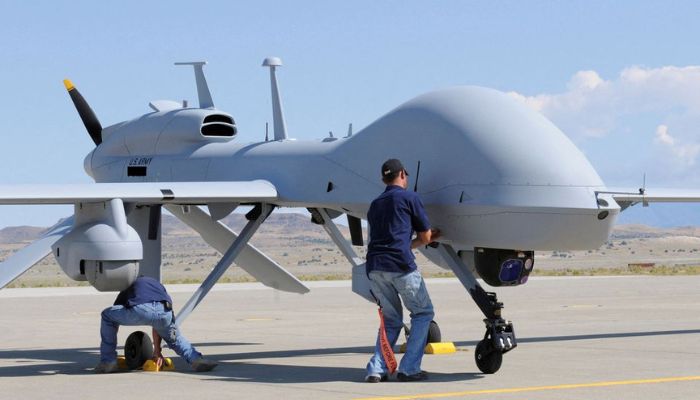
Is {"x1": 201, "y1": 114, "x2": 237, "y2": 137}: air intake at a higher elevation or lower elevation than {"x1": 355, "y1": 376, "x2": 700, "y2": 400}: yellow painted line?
higher

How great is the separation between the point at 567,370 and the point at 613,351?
2.79 metres

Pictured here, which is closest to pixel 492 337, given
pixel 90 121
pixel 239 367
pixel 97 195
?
pixel 239 367

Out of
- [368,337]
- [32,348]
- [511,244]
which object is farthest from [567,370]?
[32,348]

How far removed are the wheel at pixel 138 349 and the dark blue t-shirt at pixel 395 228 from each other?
3182mm

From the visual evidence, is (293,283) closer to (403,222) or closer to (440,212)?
(440,212)

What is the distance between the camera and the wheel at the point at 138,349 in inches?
587

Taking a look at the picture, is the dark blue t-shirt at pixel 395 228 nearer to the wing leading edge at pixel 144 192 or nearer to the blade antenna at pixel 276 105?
the wing leading edge at pixel 144 192

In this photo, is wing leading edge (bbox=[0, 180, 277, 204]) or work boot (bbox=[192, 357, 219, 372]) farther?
wing leading edge (bbox=[0, 180, 277, 204])

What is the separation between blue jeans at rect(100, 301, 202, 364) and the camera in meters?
14.5

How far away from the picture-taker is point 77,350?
18562 millimetres

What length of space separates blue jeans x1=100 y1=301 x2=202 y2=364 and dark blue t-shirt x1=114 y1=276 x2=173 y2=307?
0.19 ft

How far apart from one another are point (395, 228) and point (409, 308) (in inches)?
32.0

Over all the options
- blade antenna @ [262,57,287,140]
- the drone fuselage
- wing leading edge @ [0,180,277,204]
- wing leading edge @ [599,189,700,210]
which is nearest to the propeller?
blade antenna @ [262,57,287,140]

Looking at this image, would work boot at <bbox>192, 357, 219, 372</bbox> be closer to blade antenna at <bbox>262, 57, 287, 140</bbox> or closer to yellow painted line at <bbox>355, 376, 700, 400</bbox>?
yellow painted line at <bbox>355, 376, 700, 400</bbox>
